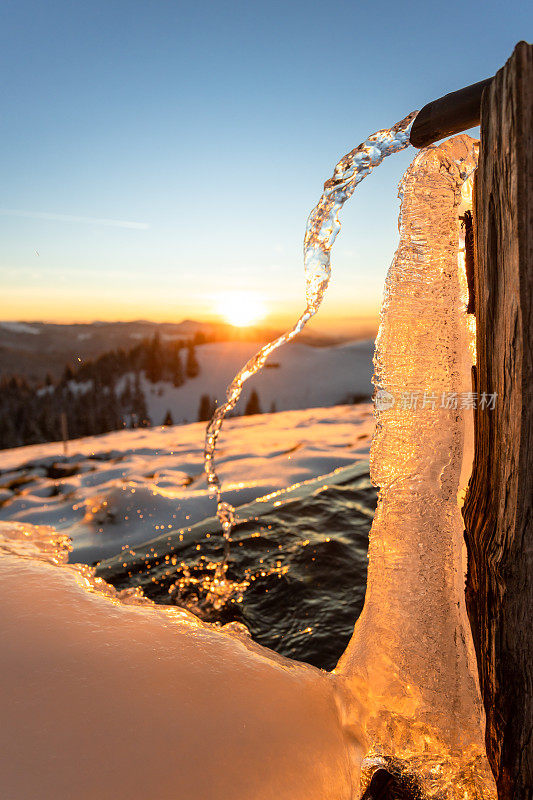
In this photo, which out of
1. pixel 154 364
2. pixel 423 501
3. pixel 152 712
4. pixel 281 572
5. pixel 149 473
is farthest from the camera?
pixel 154 364

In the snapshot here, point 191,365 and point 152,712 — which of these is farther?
point 191,365

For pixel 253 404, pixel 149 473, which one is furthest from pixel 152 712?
pixel 253 404

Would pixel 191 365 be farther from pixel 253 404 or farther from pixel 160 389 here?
pixel 253 404

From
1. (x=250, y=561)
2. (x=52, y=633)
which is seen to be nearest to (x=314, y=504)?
(x=250, y=561)

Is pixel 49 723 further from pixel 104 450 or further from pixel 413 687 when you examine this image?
pixel 104 450

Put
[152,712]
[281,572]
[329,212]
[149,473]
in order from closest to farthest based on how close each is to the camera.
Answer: [152,712]
[329,212]
[281,572]
[149,473]

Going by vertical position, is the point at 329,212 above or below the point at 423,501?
above

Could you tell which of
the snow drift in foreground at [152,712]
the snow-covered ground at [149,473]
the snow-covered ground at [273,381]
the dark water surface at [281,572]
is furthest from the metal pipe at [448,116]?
the snow-covered ground at [273,381]

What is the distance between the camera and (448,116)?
46.5 inches

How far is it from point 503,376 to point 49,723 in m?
1.28

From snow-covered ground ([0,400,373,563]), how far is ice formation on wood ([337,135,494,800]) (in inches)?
72.6

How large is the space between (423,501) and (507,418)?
1.62 feet

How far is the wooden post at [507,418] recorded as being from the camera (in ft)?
2.99

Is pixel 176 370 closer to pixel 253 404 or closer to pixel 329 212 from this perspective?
pixel 253 404
